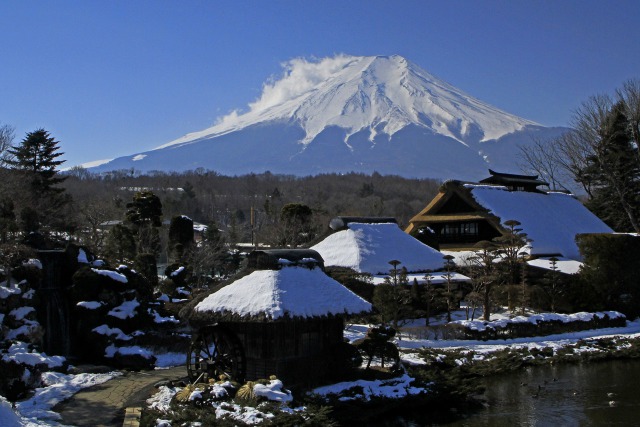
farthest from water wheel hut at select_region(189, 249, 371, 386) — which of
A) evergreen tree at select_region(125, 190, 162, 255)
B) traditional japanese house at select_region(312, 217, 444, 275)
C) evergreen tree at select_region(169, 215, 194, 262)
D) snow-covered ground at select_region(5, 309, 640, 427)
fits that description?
evergreen tree at select_region(125, 190, 162, 255)

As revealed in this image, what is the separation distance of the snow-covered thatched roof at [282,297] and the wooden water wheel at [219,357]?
0.49m

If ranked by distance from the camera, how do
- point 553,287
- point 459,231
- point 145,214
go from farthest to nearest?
point 459,231 → point 145,214 → point 553,287

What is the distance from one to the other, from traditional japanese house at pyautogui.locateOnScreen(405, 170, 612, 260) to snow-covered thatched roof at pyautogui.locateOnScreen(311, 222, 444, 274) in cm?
437

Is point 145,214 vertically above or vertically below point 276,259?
above

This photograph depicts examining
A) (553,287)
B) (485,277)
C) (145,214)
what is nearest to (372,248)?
(485,277)

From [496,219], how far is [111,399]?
23.3 meters

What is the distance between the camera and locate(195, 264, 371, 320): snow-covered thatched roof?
46.8ft

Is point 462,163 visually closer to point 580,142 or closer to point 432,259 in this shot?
point 580,142

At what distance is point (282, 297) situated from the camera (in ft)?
47.5

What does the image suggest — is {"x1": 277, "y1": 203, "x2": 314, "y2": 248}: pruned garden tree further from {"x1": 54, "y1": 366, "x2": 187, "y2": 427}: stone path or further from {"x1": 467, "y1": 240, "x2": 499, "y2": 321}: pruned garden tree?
{"x1": 54, "y1": 366, "x2": 187, "y2": 427}: stone path

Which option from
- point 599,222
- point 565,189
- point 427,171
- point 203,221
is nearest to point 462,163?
point 427,171

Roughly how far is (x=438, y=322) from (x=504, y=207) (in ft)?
38.3

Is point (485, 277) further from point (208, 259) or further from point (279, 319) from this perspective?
point (208, 259)

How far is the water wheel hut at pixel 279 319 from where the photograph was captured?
1440cm
